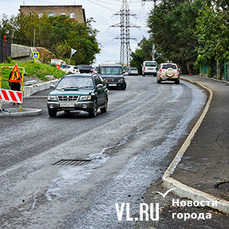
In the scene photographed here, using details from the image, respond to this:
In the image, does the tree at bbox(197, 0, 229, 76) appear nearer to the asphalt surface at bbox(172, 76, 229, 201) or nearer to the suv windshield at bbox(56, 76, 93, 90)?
the suv windshield at bbox(56, 76, 93, 90)

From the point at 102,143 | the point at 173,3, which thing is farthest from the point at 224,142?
the point at 173,3

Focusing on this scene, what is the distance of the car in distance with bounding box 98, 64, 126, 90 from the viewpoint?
34.8m

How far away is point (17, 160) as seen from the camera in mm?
9219

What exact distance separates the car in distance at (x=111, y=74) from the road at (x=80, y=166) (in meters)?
17.8

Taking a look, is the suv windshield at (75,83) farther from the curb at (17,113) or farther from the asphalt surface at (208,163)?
the asphalt surface at (208,163)

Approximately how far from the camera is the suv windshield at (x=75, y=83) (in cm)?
1819

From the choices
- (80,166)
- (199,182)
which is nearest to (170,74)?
(80,166)

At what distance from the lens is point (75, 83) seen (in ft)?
60.2

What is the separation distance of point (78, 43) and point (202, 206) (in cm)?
7880

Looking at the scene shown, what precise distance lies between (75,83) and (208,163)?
420 inches

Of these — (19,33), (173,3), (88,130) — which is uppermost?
(173,3)

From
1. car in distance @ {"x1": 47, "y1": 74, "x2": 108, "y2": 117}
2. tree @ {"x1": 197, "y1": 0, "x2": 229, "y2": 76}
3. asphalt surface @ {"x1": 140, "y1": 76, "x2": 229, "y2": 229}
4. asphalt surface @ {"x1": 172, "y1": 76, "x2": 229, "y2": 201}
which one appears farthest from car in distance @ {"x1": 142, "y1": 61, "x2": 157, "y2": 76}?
asphalt surface @ {"x1": 140, "y1": 76, "x2": 229, "y2": 229}

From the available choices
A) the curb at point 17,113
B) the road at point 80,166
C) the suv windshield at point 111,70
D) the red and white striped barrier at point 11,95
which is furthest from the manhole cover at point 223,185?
the suv windshield at point 111,70

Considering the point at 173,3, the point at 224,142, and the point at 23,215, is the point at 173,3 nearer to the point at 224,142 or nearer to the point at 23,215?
the point at 224,142
